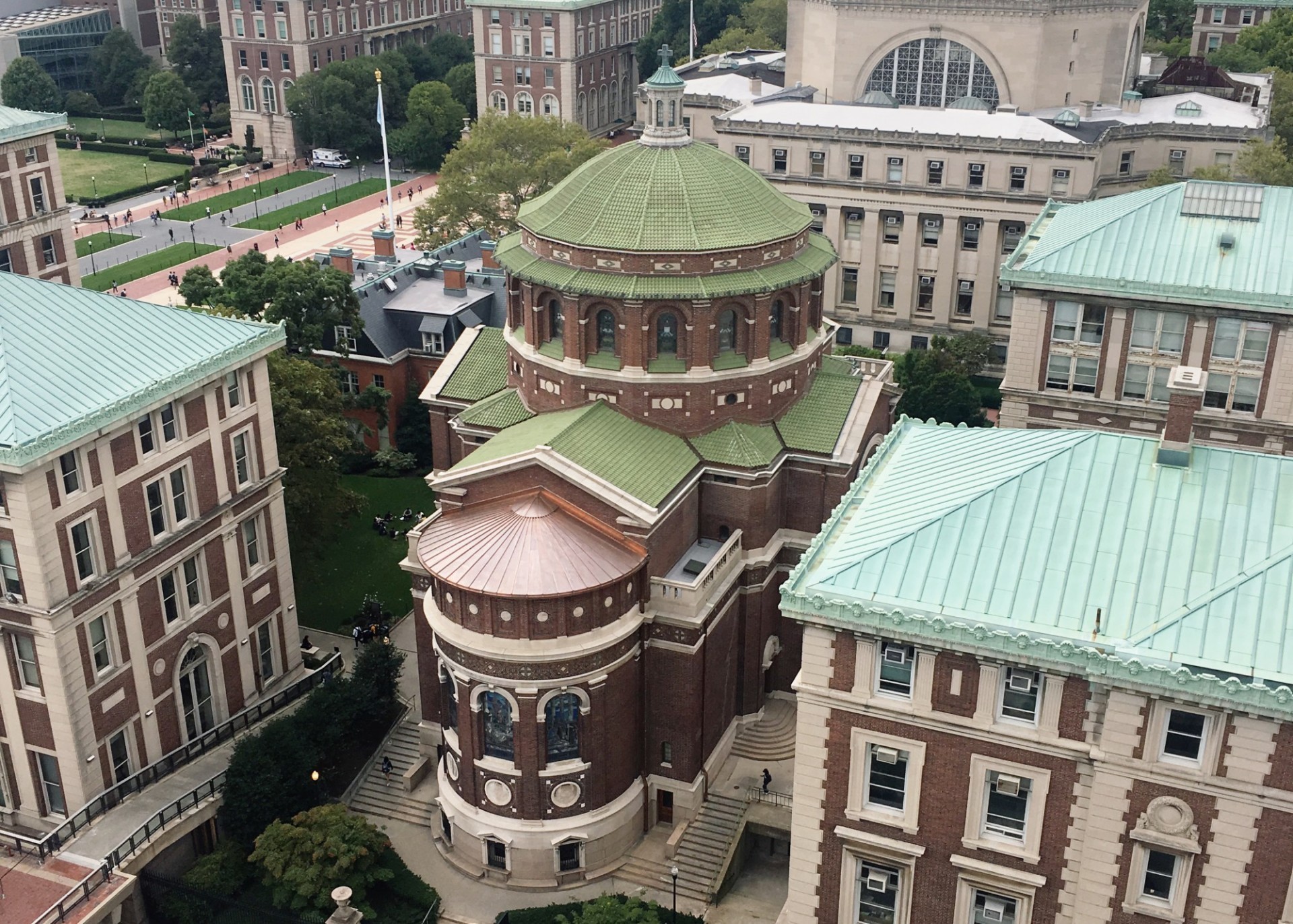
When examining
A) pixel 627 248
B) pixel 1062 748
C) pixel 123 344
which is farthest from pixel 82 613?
pixel 1062 748

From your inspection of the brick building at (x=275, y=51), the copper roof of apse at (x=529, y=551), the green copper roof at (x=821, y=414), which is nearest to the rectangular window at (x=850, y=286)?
the green copper roof at (x=821, y=414)

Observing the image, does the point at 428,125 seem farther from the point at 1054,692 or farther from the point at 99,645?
the point at 1054,692

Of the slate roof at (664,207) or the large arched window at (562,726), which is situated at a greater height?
the slate roof at (664,207)

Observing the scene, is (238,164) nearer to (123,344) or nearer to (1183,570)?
(123,344)

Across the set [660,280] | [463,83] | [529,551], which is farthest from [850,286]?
[463,83]

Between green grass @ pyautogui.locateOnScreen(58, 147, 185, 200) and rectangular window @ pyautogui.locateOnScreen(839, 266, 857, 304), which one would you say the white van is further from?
rectangular window @ pyautogui.locateOnScreen(839, 266, 857, 304)

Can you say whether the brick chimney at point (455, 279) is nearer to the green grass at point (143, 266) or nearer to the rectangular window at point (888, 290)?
the rectangular window at point (888, 290)

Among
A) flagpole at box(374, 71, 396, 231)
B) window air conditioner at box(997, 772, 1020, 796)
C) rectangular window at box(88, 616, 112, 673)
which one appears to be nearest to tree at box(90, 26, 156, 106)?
flagpole at box(374, 71, 396, 231)
